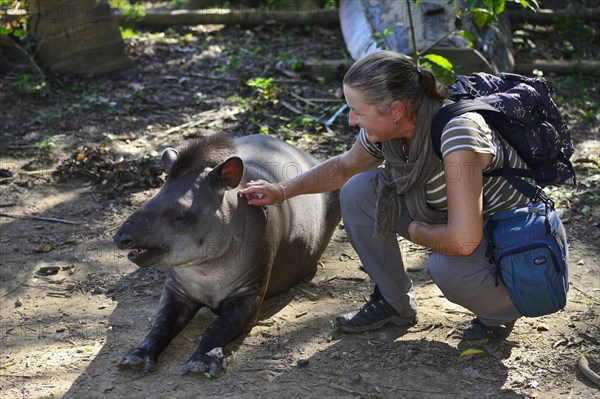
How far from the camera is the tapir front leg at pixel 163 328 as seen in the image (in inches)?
176

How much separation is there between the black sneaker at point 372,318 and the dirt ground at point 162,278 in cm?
5

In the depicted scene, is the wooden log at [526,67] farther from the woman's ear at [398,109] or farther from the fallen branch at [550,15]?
the woman's ear at [398,109]

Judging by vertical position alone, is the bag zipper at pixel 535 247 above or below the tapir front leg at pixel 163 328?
above

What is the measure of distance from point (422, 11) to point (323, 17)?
107 inches

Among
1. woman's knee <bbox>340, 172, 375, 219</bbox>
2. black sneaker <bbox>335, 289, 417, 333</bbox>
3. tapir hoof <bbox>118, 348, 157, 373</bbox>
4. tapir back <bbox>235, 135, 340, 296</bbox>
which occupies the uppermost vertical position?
woman's knee <bbox>340, 172, 375, 219</bbox>

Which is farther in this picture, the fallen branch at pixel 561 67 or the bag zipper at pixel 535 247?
the fallen branch at pixel 561 67

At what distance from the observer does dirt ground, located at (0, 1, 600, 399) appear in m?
4.36

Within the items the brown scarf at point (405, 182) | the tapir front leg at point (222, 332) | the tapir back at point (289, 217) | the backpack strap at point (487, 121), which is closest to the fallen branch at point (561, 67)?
the tapir back at point (289, 217)

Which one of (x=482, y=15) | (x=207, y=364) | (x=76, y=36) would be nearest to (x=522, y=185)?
(x=207, y=364)

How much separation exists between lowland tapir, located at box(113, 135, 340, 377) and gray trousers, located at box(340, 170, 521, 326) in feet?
2.09

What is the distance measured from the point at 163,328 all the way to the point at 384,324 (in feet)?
4.27

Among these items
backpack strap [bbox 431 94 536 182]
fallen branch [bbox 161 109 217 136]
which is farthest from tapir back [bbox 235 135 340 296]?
fallen branch [bbox 161 109 217 136]

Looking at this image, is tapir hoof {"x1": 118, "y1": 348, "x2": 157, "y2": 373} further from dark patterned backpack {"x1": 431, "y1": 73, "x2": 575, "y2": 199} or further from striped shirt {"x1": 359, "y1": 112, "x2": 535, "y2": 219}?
dark patterned backpack {"x1": 431, "y1": 73, "x2": 575, "y2": 199}

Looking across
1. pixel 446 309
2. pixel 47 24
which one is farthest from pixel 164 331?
pixel 47 24
